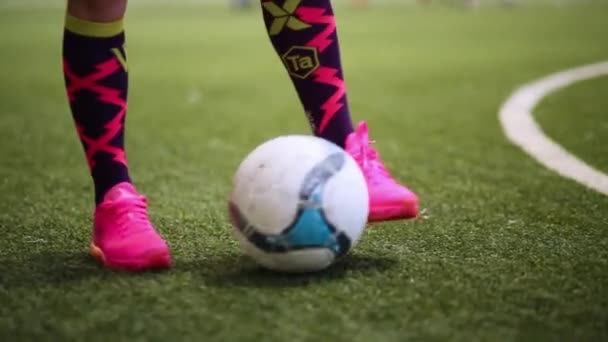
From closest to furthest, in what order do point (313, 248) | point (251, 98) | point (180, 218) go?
point (313, 248) → point (180, 218) → point (251, 98)

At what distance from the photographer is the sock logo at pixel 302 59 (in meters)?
1.88

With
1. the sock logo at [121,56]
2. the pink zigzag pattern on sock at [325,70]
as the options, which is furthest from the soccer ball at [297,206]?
the sock logo at [121,56]

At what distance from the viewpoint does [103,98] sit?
175 cm

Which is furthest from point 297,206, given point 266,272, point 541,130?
point 541,130

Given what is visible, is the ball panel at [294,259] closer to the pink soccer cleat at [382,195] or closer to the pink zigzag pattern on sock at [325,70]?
the pink soccer cleat at [382,195]

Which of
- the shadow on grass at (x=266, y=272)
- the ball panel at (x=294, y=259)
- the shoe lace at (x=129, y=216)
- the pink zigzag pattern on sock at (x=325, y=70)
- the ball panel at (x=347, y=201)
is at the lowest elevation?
the shadow on grass at (x=266, y=272)

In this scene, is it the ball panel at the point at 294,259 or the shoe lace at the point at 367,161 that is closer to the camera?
the ball panel at the point at 294,259

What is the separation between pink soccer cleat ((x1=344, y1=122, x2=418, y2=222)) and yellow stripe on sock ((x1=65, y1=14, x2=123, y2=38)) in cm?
61

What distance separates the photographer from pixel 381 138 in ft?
10.7

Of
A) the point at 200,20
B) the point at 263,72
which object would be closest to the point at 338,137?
the point at 263,72

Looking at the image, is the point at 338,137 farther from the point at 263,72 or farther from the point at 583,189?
the point at 263,72

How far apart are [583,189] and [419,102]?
6.02 feet

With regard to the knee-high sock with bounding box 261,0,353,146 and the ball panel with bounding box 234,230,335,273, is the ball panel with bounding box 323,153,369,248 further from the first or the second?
the knee-high sock with bounding box 261,0,353,146

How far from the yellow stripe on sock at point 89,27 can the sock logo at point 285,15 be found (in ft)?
1.20
